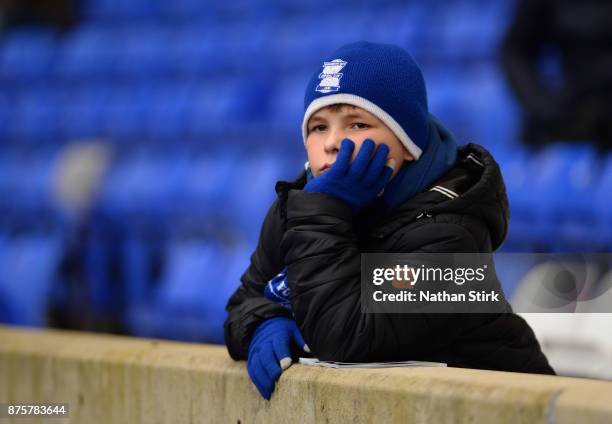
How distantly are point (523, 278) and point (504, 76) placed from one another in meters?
1.50

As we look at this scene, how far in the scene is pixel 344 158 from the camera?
1463mm

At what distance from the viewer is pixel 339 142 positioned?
59.2 inches

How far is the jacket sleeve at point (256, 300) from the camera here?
1.55 meters

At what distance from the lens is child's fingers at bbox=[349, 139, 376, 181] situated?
1.46 m

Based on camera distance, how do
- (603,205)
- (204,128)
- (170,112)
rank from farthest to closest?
(170,112) → (204,128) → (603,205)

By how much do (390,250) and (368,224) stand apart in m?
0.09

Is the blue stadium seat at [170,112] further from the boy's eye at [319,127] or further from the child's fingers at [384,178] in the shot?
the child's fingers at [384,178]

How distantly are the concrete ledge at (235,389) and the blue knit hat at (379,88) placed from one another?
402mm

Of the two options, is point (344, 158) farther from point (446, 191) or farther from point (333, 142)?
point (446, 191)

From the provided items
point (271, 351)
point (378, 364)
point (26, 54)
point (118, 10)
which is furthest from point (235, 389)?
point (26, 54)

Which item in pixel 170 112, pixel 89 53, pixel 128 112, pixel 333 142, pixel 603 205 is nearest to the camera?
pixel 333 142

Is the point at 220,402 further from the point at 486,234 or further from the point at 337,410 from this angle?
the point at 486,234

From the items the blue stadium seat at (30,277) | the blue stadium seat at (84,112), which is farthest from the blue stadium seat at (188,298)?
the blue stadium seat at (84,112)

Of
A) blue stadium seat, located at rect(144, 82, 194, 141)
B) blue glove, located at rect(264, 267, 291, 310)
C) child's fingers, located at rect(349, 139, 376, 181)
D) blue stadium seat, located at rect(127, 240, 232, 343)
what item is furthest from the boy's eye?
blue stadium seat, located at rect(144, 82, 194, 141)
